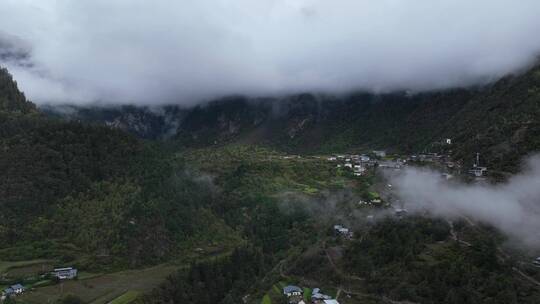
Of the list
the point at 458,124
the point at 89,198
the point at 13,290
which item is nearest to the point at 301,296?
the point at 13,290

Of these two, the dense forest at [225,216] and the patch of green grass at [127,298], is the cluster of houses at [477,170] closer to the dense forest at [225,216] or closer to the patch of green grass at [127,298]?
the dense forest at [225,216]

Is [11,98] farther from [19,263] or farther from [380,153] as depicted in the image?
[380,153]

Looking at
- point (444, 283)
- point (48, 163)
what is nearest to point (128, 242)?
point (48, 163)

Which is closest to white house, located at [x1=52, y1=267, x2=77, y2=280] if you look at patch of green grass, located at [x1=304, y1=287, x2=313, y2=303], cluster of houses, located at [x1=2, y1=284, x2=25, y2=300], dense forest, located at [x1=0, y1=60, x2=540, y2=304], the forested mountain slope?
dense forest, located at [x1=0, y1=60, x2=540, y2=304]

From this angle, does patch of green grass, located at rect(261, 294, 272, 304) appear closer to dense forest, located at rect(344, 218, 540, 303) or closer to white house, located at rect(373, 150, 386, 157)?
dense forest, located at rect(344, 218, 540, 303)

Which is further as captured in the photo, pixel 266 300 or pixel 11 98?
pixel 11 98
